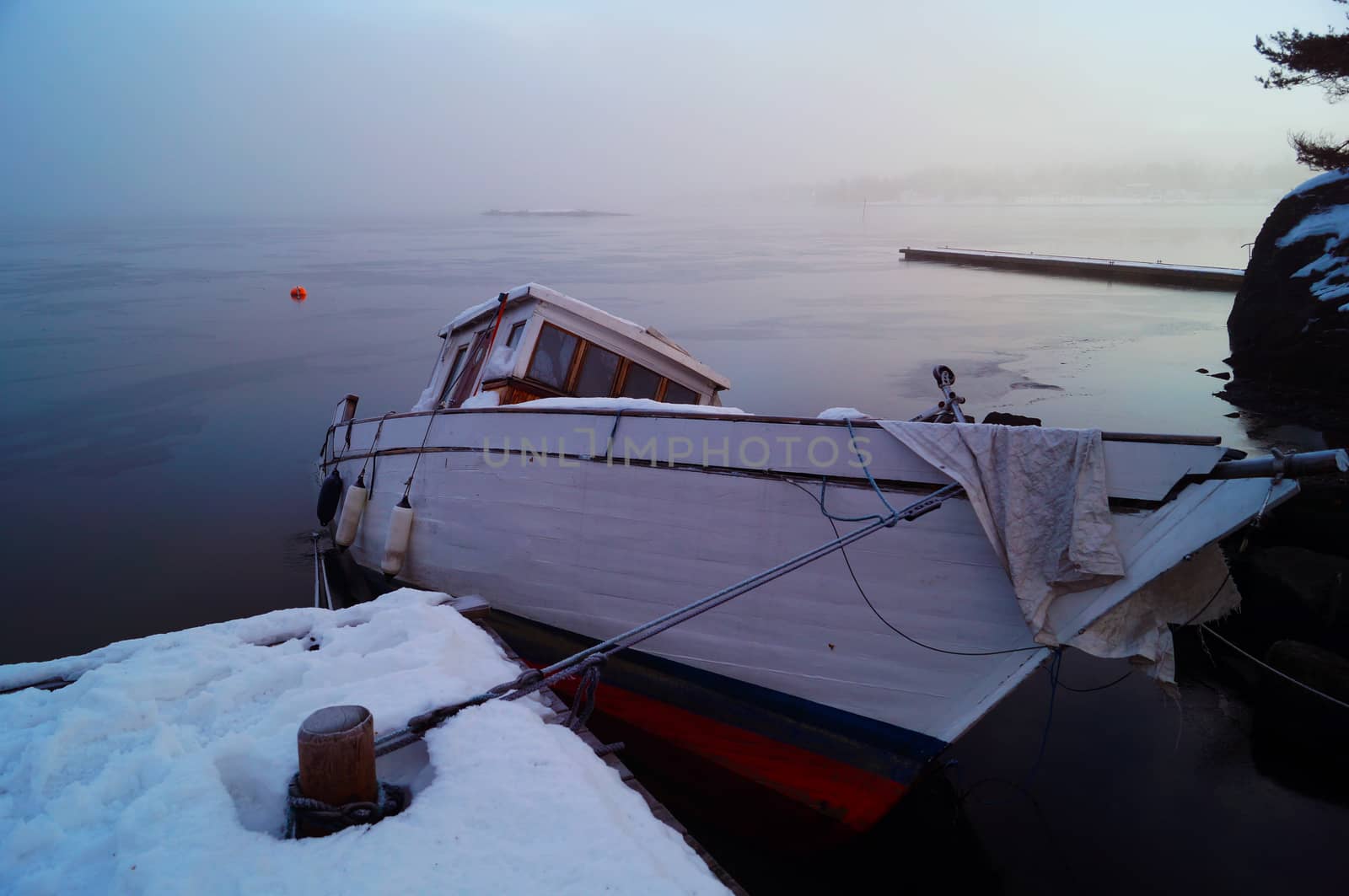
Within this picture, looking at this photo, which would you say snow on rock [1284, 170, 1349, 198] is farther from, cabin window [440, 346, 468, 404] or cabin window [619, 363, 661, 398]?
cabin window [440, 346, 468, 404]

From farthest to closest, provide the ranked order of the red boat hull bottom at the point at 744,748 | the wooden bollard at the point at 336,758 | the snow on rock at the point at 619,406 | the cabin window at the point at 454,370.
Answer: the cabin window at the point at 454,370, the snow on rock at the point at 619,406, the red boat hull bottom at the point at 744,748, the wooden bollard at the point at 336,758

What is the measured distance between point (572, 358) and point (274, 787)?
5.13m

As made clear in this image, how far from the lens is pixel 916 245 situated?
77125mm

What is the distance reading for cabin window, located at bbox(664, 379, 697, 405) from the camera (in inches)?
314

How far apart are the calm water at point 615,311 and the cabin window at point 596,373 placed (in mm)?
4896

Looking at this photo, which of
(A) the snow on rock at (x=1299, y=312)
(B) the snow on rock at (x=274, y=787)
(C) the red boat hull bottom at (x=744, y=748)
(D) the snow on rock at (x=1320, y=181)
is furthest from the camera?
(D) the snow on rock at (x=1320, y=181)

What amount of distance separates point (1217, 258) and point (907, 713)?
6586 centimetres

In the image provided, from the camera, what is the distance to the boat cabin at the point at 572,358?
745 cm

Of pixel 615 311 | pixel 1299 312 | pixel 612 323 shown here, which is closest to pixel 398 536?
pixel 612 323

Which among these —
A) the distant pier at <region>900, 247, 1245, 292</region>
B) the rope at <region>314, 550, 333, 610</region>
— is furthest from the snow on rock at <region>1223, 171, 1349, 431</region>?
the rope at <region>314, 550, 333, 610</region>

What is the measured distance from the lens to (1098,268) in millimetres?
50438

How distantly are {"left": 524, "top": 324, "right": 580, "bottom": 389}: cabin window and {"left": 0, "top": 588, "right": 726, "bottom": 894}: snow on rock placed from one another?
3.59 meters

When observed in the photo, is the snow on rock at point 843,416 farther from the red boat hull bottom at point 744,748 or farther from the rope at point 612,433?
the red boat hull bottom at point 744,748

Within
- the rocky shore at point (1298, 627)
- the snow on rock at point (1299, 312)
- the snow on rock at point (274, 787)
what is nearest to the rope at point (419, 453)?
the snow on rock at point (274, 787)
